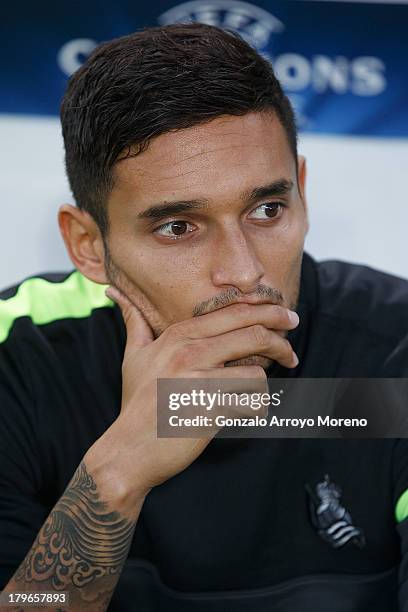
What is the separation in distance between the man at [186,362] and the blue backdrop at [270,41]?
1.93 ft

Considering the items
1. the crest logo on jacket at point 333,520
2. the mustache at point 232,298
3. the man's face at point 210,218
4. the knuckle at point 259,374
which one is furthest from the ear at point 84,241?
the crest logo on jacket at point 333,520

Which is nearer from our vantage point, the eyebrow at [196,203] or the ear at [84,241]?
the eyebrow at [196,203]

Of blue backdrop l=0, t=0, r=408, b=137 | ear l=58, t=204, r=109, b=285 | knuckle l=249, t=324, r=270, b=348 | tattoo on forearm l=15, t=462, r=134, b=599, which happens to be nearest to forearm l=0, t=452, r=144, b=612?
tattoo on forearm l=15, t=462, r=134, b=599

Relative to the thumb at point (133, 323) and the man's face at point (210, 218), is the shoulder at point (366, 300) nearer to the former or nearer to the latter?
the man's face at point (210, 218)

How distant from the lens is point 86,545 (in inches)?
46.0

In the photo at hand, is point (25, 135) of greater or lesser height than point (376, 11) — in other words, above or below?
below

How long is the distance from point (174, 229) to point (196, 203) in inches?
2.8

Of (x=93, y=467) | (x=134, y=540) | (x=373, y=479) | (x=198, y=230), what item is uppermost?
(x=198, y=230)

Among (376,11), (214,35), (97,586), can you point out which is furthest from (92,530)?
(376,11)

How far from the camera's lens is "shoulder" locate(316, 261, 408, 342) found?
1.41 m

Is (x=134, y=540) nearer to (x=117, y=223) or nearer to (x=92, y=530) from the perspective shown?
(x=92, y=530)

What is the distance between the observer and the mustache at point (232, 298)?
1.16 meters

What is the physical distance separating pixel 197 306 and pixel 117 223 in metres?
0.21

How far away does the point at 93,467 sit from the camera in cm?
116
